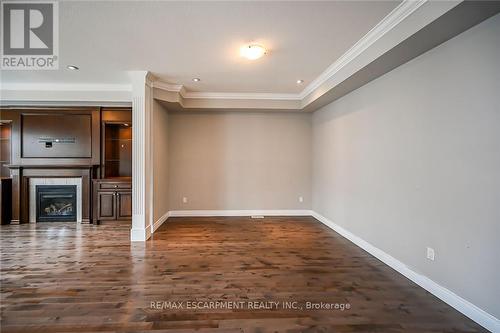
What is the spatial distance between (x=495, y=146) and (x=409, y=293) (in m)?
1.56

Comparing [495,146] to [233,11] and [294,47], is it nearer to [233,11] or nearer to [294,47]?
[294,47]

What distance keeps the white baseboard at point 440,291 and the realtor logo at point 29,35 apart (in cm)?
444

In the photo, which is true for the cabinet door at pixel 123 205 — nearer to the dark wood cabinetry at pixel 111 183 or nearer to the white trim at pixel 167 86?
the dark wood cabinetry at pixel 111 183

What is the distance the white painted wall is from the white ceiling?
2.53ft

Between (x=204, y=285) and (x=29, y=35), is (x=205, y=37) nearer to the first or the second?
(x=29, y=35)

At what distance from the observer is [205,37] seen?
3.04 m

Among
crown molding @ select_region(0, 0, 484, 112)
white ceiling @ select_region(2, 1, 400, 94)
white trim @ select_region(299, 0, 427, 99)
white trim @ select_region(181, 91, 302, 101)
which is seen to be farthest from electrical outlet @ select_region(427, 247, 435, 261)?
white trim @ select_region(181, 91, 302, 101)

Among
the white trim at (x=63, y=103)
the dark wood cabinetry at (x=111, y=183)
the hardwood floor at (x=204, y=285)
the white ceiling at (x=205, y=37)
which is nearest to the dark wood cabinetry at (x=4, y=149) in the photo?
the white trim at (x=63, y=103)

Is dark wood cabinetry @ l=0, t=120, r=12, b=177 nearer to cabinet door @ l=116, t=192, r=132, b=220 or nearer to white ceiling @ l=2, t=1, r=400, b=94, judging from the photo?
white ceiling @ l=2, t=1, r=400, b=94

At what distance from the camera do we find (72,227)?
17.3ft

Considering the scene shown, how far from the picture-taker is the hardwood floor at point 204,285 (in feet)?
7.15

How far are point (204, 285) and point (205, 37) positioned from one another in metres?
2.71

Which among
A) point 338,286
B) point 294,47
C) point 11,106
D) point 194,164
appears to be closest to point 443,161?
point 338,286

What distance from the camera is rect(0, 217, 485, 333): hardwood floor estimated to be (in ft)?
7.15
